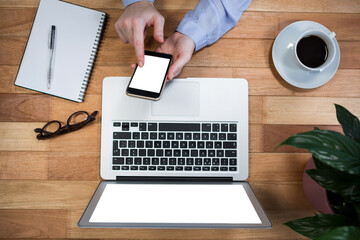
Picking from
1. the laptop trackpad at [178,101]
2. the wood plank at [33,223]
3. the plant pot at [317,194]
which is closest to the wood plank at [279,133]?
the plant pot at [317,194]

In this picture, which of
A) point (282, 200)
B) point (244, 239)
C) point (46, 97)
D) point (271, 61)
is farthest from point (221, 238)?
point (46, 97)

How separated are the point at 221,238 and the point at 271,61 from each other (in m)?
0.56

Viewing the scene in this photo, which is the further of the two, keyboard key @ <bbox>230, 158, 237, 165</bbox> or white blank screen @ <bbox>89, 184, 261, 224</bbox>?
keyboard key @ <bbox>230, 158, 237, 165</bbox>

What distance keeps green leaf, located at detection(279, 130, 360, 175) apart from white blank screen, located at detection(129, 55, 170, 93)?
0.37 meters

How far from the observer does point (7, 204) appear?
759 millimetres

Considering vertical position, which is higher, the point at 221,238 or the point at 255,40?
the point at 255,40

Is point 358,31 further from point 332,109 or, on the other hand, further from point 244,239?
point 244,239

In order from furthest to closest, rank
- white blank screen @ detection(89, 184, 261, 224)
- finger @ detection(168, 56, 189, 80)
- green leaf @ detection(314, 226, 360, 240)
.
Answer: finger @ detection(168, 56, 189, 80) → white blank screen @ detection(89, 184, 261, 224) → green leaf @ detection(314, 226, 360, 240)

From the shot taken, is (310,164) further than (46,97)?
No

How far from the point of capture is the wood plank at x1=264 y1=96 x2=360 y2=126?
0.78m

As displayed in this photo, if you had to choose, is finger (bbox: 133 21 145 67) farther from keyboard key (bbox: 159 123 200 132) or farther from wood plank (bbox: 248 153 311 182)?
wood plank (bbox: 248 153 311 182)

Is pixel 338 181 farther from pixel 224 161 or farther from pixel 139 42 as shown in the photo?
pixel 139 42

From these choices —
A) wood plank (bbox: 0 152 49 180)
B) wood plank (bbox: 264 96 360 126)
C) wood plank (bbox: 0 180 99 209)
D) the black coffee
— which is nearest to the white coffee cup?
the black coffee

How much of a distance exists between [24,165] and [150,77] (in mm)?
470
